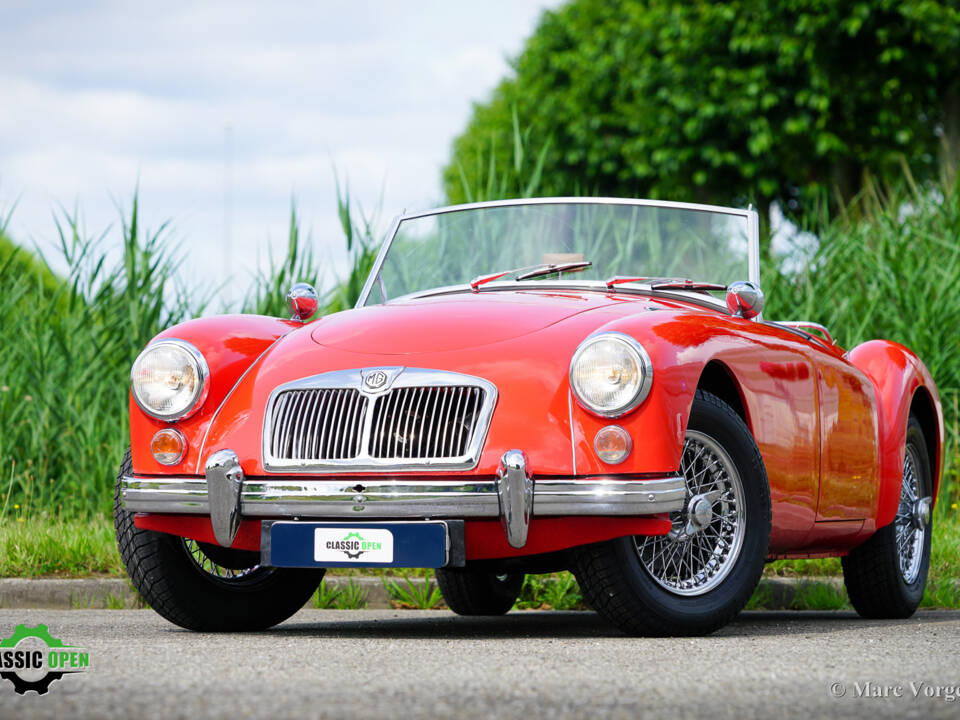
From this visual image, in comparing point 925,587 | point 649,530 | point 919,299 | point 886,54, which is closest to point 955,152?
point 886,54

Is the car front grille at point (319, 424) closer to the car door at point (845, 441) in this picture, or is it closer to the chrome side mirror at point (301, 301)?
the chrome side mirror at point (301, 301)

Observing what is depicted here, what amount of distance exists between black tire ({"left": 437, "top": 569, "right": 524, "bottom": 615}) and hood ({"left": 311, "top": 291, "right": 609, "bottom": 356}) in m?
1.27

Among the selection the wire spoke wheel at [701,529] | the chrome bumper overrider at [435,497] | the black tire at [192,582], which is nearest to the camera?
the chrome bumper overrider at [435,497]

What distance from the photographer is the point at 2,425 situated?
25.7 ft

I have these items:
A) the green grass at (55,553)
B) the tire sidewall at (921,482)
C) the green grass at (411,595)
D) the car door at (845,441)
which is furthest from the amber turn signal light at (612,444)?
the green grass at (55,553)

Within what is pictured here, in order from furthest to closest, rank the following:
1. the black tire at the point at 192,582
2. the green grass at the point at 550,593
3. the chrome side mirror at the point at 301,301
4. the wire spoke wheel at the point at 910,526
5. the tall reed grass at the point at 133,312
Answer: the tall reed grass at the point at 133,312 → the green grass at the point at 550,593 → the wire spoke wheel at the point at 910,526 → the chrome side mirror at the point at 301,301 → the black tire at the point at 192,582

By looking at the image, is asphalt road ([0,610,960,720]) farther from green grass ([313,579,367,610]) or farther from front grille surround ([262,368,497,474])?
green grass ([313,579,367,610])

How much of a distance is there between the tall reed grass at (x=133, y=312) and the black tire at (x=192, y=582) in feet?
8.62

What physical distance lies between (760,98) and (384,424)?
48.4 feet

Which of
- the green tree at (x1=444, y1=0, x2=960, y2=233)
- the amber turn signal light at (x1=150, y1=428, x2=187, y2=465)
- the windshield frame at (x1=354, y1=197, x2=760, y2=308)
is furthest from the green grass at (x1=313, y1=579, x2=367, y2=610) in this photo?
the green tree at (x1=444, y1=0, x2=960, y2=233)

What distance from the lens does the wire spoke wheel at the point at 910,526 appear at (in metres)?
5.88

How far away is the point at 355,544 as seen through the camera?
4168 mm

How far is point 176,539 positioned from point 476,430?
118 centimetres

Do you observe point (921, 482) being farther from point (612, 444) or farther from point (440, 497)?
point (440, 497)
